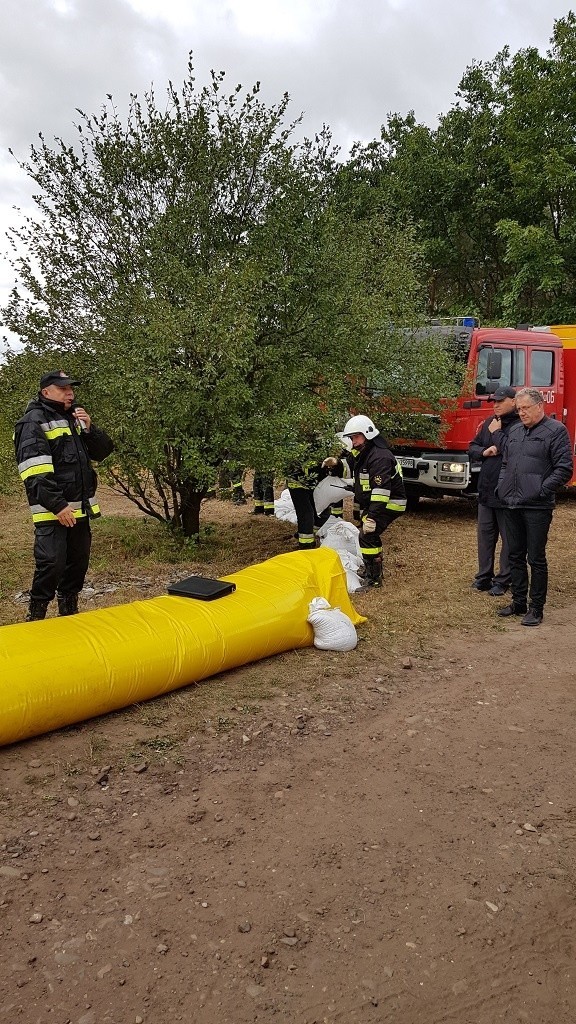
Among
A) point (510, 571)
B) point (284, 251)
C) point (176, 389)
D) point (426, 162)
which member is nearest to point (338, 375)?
point (284, 251)

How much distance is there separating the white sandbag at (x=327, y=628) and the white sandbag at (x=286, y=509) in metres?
4.50

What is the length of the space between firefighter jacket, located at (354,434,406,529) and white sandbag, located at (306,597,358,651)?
5.49ft

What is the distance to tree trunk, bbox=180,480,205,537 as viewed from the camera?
25.3 ft

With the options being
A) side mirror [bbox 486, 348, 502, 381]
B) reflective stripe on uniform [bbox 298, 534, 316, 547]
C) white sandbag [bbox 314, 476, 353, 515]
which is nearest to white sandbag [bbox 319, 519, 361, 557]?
reflective stripe on uniform [bbox 298, 534, 316, 547]

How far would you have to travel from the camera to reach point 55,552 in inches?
192

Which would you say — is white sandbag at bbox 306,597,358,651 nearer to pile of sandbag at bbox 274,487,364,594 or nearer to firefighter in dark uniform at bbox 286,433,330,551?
pile of sandbag at bbox 274,487,364,594

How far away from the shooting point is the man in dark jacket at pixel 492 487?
6.60 meters

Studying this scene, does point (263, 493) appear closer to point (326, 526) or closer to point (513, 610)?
point (326, 526)

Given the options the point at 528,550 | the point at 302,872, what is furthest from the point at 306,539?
the point at 302,872

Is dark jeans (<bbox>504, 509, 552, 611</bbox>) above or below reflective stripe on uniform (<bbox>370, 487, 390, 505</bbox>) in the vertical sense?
below

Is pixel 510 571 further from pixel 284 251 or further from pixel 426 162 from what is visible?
pixel 426 162

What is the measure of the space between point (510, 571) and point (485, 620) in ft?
2.21

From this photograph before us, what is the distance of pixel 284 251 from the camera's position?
7750 mm

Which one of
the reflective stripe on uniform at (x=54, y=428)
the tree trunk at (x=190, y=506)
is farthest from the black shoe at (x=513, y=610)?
the reflective stripe on uniform at (x=54, y=428)
